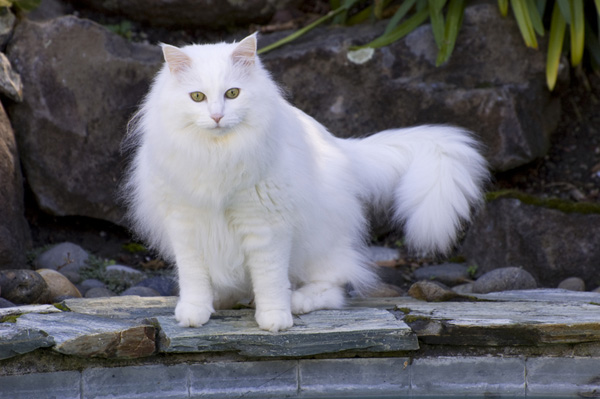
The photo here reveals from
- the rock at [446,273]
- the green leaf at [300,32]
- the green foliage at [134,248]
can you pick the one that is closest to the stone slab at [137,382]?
the rock at [446,273]

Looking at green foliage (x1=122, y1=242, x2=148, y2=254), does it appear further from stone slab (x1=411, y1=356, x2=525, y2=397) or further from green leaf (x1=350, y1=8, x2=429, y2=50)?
stone slab (x1=411, y1=356, x2=525, y2=397)

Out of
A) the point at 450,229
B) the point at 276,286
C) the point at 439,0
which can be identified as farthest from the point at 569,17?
the point at 276,286

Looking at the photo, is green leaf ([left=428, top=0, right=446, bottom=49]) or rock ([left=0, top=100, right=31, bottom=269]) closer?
rock ([left=0, top=100, right=31, bottom=269])

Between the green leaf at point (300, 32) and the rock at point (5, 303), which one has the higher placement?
the green leaf at point (300, 32)

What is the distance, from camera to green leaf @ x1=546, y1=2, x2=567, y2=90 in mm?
5219

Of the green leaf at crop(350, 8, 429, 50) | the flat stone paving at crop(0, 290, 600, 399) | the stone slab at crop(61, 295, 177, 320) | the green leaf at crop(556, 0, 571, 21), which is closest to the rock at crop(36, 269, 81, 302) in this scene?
the stone slab at crop(61, 295, 177, 320)

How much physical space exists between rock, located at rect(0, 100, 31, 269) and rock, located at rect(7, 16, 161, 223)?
370 millimetres

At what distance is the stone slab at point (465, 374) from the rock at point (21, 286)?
2.05 metres

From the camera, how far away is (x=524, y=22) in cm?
511

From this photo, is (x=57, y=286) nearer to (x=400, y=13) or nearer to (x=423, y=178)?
(x=423, y=178)

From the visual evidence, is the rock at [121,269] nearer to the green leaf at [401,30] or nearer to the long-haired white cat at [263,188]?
the long-haired white cat at [263,188]

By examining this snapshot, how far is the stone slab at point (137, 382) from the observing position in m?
3.02

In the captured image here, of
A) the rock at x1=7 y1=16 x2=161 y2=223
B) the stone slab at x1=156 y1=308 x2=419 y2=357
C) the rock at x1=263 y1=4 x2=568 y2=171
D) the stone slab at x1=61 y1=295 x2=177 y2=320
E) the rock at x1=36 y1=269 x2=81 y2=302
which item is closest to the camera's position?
the stone slab at x1=156 y1=308 x2=419 y2=357

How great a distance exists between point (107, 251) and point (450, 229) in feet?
9.56
